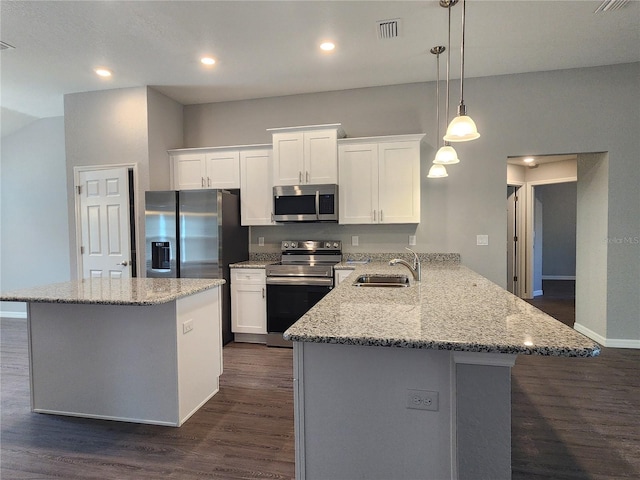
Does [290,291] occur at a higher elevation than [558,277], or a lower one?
higher

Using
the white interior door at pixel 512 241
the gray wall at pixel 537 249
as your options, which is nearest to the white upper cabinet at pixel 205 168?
the white interior door at pixel 512 241

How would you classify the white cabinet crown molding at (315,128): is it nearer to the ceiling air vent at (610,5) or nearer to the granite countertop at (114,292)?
the granite countertop at (114,292)

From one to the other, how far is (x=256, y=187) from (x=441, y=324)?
10.9 ft

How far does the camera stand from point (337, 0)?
103 inches

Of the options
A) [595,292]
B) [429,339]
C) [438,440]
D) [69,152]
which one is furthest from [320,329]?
[69,152]

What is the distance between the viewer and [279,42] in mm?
3189

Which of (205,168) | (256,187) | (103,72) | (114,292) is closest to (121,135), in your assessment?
(103,72)

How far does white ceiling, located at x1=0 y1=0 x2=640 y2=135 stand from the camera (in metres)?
2.72

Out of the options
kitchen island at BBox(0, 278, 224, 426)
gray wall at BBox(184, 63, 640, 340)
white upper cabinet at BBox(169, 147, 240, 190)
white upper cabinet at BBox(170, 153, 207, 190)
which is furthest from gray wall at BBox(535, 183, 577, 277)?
kitchen island at BBox(0, 278, 224, 426)

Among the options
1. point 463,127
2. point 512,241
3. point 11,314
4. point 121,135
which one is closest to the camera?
point 463,127

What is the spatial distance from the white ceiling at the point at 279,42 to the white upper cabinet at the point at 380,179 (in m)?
0.79

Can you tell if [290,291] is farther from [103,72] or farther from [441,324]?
[103,72]

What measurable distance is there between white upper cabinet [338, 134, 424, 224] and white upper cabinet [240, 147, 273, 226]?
894 millimetres

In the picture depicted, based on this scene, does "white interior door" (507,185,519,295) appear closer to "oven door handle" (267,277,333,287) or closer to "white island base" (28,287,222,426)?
"oven door handle" (267,277,333,287)
